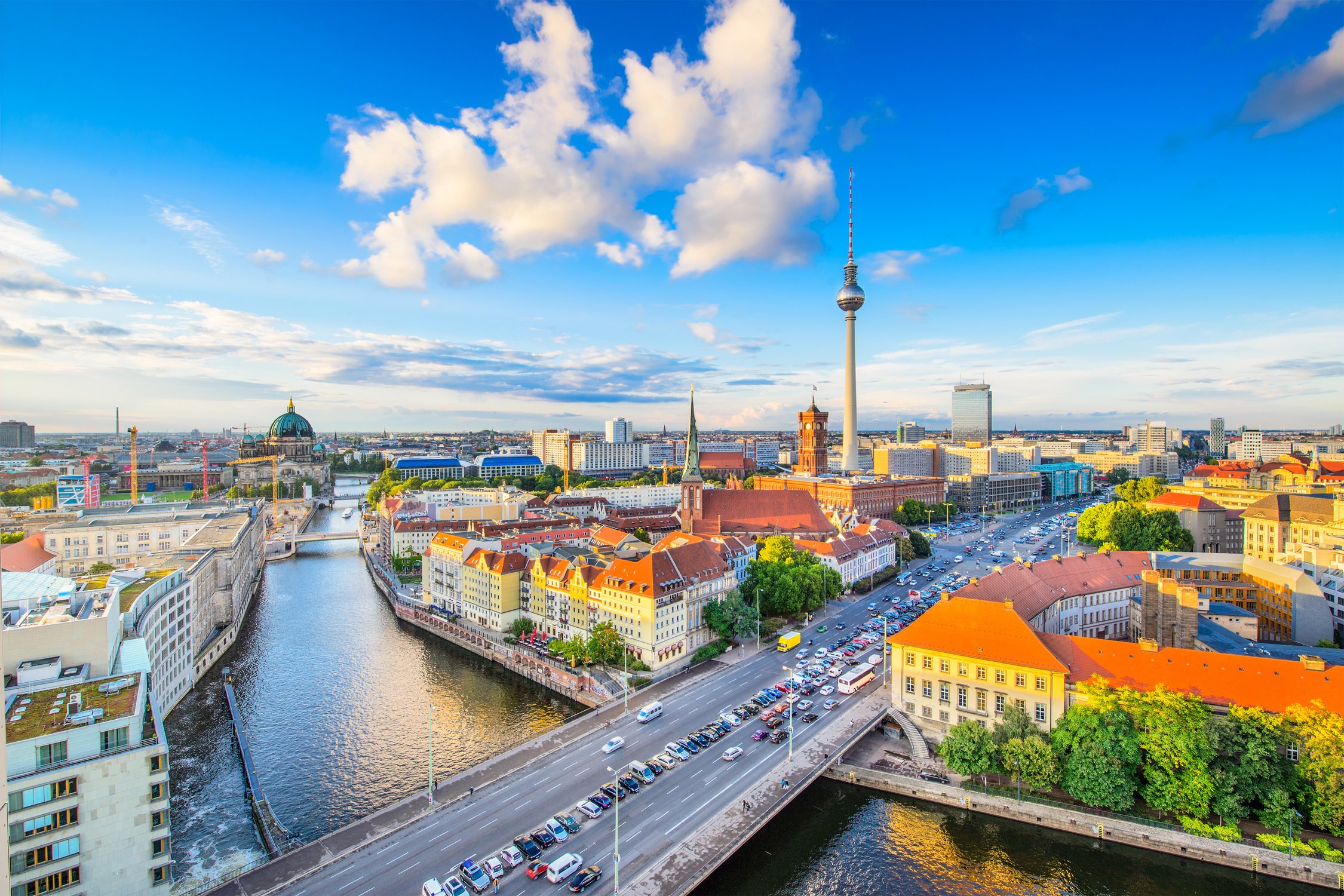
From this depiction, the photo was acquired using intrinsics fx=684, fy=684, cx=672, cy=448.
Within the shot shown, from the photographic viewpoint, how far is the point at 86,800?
23172 mm

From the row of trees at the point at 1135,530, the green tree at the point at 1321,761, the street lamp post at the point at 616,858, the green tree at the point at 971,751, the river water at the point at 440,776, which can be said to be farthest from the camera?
the row of trees at the point at 1135,530

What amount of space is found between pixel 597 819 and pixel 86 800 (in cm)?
1801

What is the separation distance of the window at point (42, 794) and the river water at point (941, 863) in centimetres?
2227

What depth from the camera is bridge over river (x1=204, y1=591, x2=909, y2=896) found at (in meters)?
25.4

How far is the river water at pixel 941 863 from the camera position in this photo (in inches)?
1071

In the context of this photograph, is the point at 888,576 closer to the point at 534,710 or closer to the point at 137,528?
the point at 534,710

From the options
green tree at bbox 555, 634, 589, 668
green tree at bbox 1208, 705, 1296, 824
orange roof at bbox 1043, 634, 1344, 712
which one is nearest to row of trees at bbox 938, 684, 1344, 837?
green tree at bbox 1208, 705, 1296, 824

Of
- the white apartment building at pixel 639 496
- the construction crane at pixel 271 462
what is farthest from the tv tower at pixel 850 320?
the construction crane at pixel 271 462

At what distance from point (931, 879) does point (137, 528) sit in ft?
249

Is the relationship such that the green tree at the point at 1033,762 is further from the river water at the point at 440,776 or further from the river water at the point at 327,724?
the river water at the point at 327,724

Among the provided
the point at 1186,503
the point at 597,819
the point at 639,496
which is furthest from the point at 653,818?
the point at 639,496

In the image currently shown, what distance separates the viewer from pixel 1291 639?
4769 cm

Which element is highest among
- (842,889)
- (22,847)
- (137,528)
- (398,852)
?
(137,528)

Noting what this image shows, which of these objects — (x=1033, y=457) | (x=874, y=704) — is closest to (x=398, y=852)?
(x=874, y=704)
